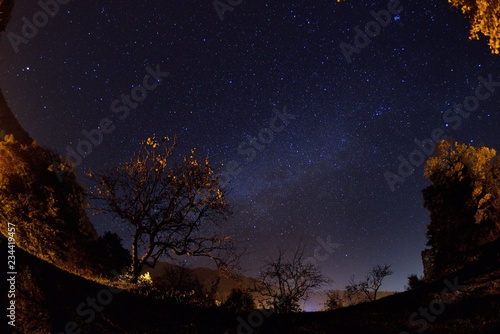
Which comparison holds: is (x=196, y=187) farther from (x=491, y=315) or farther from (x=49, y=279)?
(x=491, y=315)

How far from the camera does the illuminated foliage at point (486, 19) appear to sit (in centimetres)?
1200

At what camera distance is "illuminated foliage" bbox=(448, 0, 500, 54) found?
12.0m


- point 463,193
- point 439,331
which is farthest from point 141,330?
point 463,193

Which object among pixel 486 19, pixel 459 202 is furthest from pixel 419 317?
pixel 459 202

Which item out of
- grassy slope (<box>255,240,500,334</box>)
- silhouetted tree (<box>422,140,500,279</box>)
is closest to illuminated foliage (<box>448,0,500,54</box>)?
grassy slope (<box>255,240,500,334</box>)

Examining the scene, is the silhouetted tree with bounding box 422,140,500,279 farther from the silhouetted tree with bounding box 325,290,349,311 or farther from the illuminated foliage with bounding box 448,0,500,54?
the illuminated foliage with bounding box 448,0,500,54

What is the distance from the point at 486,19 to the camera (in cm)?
1234

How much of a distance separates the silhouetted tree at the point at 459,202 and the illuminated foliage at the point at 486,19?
1671 centimetres

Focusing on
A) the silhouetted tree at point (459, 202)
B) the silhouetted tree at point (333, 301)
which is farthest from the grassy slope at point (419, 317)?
the silhouetted tree at point (333, 301)

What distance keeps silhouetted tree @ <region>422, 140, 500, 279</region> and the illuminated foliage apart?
1671cm

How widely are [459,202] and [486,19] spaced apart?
1969 cm

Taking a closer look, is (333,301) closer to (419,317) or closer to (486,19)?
(419,317)

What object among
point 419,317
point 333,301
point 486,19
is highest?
point 486,19

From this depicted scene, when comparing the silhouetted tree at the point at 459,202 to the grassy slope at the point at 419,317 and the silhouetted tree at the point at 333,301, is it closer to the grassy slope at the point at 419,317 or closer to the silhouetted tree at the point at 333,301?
the silhouetted tree at the point at 333,301
